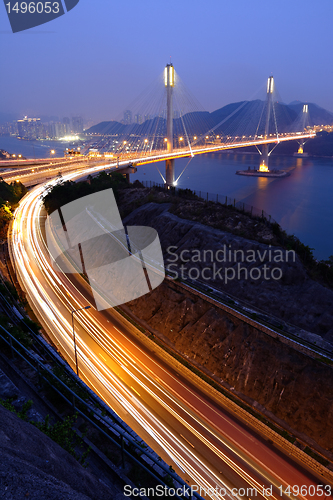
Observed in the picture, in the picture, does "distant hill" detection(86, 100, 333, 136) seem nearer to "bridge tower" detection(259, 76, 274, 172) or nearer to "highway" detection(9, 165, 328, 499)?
"bridge tower" detection(259, 76, 274, 172)

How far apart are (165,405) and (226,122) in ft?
237

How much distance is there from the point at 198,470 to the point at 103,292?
7723 millimetres

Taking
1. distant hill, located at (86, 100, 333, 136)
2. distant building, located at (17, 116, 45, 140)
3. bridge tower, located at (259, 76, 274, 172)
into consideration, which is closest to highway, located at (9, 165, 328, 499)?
Answer: distant hill, located at (86, 100, 333, 136)

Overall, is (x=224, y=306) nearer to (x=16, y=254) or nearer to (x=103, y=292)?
(x=103, y=292)

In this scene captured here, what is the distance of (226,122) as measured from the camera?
233ft

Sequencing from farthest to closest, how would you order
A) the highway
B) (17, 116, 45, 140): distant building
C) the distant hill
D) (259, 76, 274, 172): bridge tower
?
1. (17, 116, 45, 140): distant building
2. the distant hill
3. (259, 76, 274, 172): bridge tower
4. the highway

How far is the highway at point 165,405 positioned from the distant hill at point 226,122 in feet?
96.8

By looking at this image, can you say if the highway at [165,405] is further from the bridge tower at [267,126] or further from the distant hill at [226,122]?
the bridge tower at [267,126]

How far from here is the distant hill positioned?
48172 mm

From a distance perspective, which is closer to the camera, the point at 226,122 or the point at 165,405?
the point at 165,405

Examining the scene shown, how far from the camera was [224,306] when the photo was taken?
31.5ft

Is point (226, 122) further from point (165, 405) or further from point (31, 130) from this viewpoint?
point (165, 405)

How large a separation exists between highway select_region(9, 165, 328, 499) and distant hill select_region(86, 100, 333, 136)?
29.5 meters

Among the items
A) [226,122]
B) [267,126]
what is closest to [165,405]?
[267,126]
